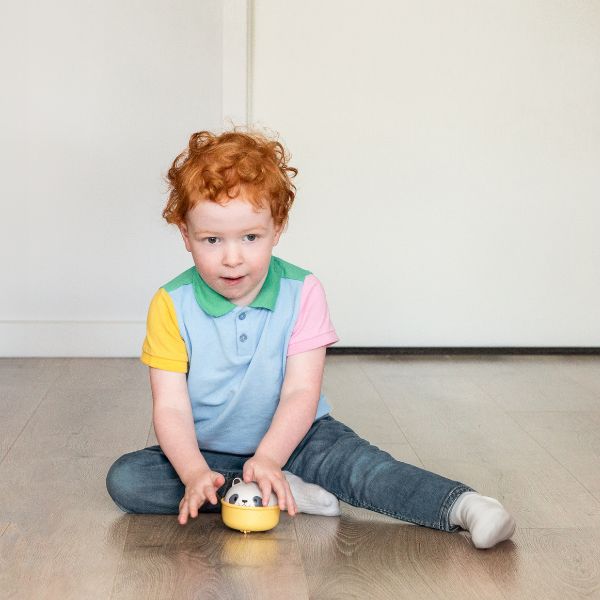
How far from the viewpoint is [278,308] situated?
137cm

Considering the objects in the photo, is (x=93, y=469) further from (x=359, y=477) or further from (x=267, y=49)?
→ (x=267, y=49)

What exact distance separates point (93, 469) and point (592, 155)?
1.67m

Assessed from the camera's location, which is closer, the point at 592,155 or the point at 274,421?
the point at 274,421

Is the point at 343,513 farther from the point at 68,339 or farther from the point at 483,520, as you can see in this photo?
the point at 68,339

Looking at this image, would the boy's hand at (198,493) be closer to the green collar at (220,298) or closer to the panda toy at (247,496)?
the panda toy at (247,496)

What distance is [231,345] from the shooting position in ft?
4.44

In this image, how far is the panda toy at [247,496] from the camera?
1.24 metres

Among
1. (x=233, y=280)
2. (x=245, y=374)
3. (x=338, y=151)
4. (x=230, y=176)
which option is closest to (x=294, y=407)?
(x=245, y=374)

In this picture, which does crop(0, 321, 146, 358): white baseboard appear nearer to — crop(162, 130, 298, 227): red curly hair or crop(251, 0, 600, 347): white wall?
crop(251, 0, 600, 347): white wall

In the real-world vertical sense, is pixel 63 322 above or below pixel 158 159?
below

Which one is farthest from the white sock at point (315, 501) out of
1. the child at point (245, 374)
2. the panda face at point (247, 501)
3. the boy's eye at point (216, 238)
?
the boy's eye at point (216, 238)

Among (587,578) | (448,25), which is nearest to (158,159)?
(448,25)

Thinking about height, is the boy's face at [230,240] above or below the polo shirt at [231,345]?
above

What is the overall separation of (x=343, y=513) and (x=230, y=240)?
406 mm
